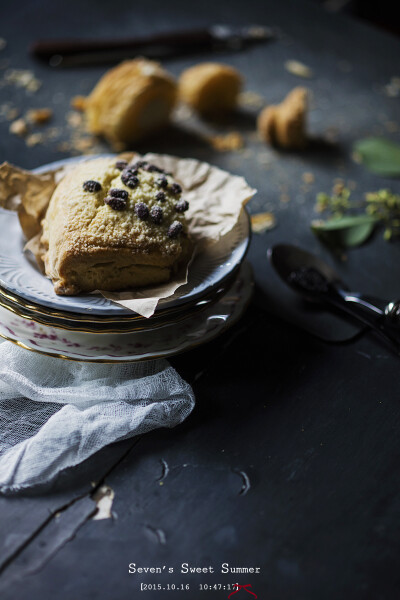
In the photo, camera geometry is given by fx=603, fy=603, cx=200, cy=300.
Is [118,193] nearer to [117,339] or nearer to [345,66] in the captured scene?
[117,339]

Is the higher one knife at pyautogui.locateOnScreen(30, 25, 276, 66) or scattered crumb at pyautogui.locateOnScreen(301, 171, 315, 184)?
knife at pyautogui.locateOnScreen(30, 25, 276, 66)

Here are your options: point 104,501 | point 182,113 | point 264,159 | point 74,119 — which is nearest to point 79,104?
point 74,119

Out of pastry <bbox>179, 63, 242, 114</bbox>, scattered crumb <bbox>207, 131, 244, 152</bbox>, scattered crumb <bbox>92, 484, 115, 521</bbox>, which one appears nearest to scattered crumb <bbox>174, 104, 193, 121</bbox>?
pastry <bbox>179, 63, 242, 114</bbox>

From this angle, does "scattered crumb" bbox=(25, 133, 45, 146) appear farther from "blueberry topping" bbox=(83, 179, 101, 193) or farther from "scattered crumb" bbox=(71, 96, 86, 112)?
"blueberry topping" bbox=(83, 179, 101, 193)

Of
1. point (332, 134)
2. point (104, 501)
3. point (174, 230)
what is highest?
point (174, 230)

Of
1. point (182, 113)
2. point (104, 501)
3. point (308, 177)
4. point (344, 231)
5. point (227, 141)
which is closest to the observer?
point (104, 501)

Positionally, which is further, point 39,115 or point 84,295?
point 39,115

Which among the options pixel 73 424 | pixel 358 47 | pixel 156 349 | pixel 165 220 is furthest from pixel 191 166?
pixel 358 47
